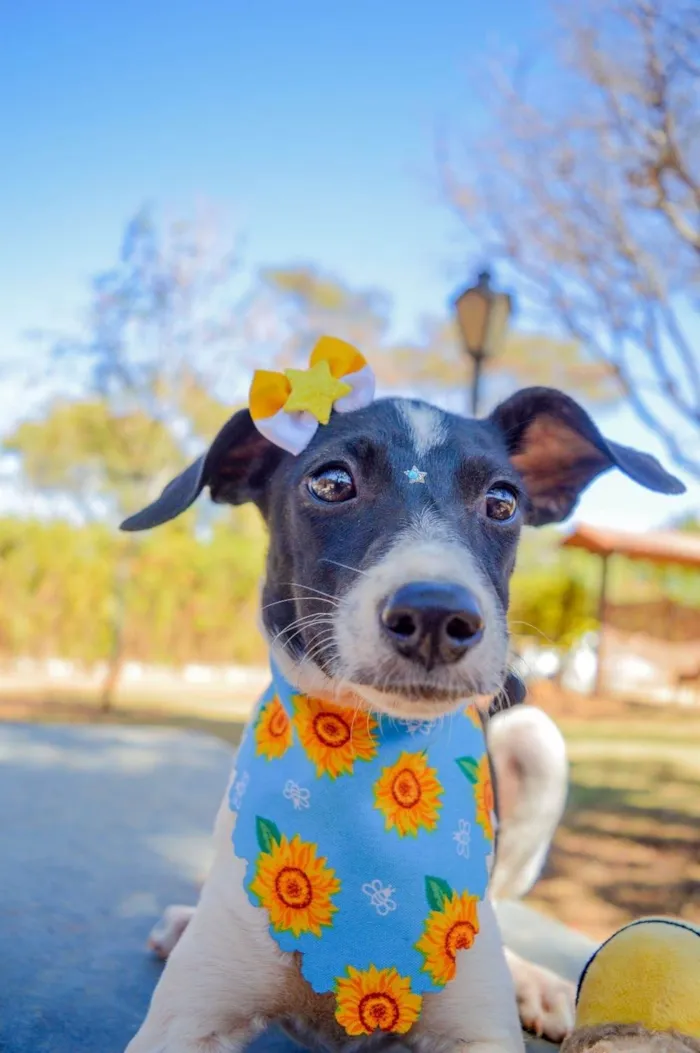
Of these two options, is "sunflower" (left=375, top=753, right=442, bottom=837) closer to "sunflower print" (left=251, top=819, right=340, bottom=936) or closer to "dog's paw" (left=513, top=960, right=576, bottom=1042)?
"sunflower print" (left=251, top=819, right=340, bottom=936)

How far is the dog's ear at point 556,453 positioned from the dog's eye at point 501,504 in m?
0.29

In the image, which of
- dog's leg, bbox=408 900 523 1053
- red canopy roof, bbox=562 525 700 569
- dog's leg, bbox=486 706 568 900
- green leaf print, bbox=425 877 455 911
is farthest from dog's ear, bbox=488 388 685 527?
red canopy roof, bbox=562 525 700 569

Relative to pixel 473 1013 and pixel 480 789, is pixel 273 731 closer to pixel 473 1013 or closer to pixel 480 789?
pixel 480 789

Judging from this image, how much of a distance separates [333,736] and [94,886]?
171 cm

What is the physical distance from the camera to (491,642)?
1.59 metres

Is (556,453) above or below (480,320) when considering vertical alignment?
below

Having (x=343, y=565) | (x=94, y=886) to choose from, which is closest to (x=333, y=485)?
(x=343, y=565)

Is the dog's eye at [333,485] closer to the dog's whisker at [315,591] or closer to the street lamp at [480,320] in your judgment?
the dog's whisker at [315,591]

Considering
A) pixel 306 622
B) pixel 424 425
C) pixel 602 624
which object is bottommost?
pixel 602 624

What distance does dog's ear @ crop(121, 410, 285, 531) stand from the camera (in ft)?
6.76

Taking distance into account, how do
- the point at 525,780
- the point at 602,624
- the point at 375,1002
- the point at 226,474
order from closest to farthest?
the point at 375,1002
the point at 226,474
the point at 525,780
the point at 602,624

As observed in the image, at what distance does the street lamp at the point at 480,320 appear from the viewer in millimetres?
7516

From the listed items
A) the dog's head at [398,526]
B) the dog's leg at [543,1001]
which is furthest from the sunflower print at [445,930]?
the dog's leg at [543,1001]

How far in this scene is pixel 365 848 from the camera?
1.77 metres
